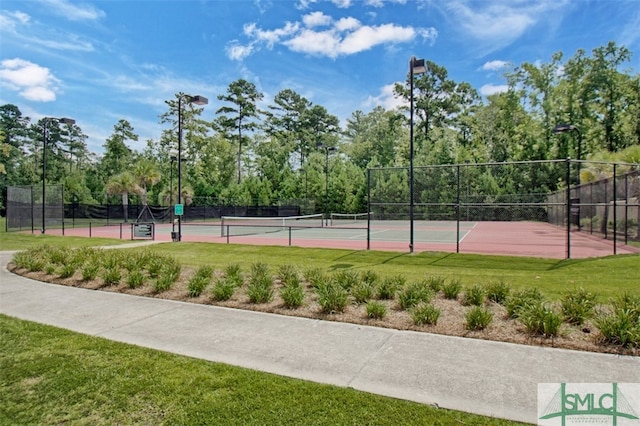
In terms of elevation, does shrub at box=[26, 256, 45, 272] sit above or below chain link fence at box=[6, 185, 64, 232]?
below

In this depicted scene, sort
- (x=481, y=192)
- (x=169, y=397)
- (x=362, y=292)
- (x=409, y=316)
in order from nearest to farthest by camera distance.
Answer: (x=169, y=397), (x=409, y=316), (x=362, y=292), (x=481, y=192)

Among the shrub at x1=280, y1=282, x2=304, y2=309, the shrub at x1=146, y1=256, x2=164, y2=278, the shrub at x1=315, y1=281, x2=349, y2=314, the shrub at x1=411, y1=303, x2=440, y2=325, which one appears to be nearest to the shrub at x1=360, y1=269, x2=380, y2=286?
the shrub at x1=315, y1=281, x2=349, y2=314

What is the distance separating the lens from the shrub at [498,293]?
614cm

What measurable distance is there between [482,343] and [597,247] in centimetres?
1399

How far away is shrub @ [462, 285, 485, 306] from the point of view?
596cm

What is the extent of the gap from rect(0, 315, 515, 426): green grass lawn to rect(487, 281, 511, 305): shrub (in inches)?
143

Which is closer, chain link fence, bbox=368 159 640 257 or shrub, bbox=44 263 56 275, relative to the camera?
shrub, bbox=44 263 56 275

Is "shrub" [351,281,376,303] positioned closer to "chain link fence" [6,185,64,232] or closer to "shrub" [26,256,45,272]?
"shrub" [26,256,45,272]

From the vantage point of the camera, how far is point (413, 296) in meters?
6.07

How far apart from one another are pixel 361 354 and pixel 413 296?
209 centimetres

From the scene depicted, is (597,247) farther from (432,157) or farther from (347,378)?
(432,157)

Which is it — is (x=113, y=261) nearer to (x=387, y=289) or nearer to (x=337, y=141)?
(x=387, y=289)

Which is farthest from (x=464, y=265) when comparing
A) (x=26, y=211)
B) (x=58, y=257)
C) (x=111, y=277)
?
(x=26, y=211)

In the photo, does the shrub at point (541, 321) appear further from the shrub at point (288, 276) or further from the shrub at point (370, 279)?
the shrub at point (288, 276)
